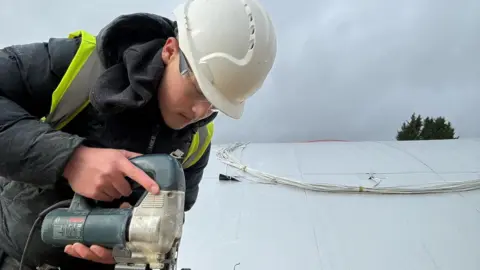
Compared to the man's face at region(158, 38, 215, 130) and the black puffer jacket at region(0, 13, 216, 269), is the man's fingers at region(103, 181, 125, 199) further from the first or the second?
the man's face at region(158, 38, 215, 130)

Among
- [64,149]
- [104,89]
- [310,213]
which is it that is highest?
[104,89]

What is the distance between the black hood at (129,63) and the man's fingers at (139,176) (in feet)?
0.70

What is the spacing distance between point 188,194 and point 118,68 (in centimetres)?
76

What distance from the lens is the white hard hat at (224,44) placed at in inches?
54.1

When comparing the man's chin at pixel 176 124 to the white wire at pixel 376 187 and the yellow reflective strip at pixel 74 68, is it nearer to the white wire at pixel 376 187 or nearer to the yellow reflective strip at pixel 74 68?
the yellow reflective strip at pixel 74 68

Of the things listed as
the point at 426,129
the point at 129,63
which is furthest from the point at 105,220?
the point at 426,129

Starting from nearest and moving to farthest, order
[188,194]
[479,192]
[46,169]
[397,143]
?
[46,169], [188,194], [479,192], [397,143]

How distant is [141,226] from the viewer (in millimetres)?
1153

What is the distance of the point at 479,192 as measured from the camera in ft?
12.6

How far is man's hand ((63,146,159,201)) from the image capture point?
3.89 feet

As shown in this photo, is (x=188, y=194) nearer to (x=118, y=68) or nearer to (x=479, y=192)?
(x=118, y=68)

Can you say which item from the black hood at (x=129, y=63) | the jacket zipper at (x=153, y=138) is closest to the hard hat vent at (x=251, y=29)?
the black hood at (x=129, y=63)

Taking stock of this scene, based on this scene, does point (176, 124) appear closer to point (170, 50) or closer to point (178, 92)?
point (178, 92)

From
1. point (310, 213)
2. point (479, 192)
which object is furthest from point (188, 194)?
point (479, 192)
